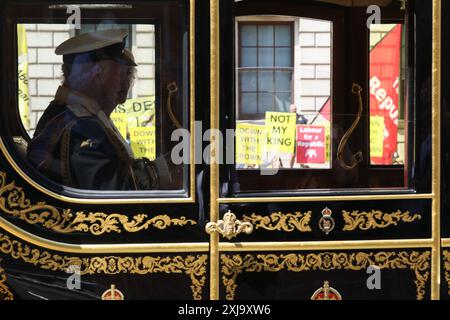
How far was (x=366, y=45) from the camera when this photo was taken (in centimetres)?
327

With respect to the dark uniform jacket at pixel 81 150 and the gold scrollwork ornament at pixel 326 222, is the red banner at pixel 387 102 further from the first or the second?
the dark uniform jacket at pixel 81 150

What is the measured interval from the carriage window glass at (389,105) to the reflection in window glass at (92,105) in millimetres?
937

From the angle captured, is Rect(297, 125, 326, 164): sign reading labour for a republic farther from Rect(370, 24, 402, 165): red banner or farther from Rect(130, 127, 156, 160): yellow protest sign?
Rect(130, 127, 156, 160): yellow protest sign

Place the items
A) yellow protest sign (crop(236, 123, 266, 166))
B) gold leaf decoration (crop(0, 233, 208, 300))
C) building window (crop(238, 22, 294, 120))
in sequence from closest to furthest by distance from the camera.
Result: gold leaf decoration (crop(0, 233, 208, 300))
yellow protest sign (crop(236, 123, 266, 166))
building window (crop(238, 22, 294, 120))

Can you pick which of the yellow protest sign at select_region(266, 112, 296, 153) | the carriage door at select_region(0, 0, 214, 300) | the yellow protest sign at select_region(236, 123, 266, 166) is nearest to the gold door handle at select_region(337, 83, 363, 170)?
the yellow protest sign at select_region(266, 112, 296, 153)

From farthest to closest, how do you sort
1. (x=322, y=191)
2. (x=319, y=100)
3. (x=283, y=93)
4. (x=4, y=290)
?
(x=319, y=100), (x=283, y=93), (x=322, y=191), (x=4, y=290)

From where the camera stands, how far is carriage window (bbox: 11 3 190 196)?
263 cm

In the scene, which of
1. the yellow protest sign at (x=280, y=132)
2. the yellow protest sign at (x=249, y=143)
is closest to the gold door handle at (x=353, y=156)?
the yellow protest sign at (x=280, y=132)

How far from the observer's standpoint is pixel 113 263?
8.48ft

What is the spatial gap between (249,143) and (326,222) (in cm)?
43

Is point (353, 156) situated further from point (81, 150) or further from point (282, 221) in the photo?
point (81, 150)

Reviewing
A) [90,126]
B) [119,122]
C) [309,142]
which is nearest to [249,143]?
[309,142]

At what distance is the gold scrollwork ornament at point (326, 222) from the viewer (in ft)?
8.66
